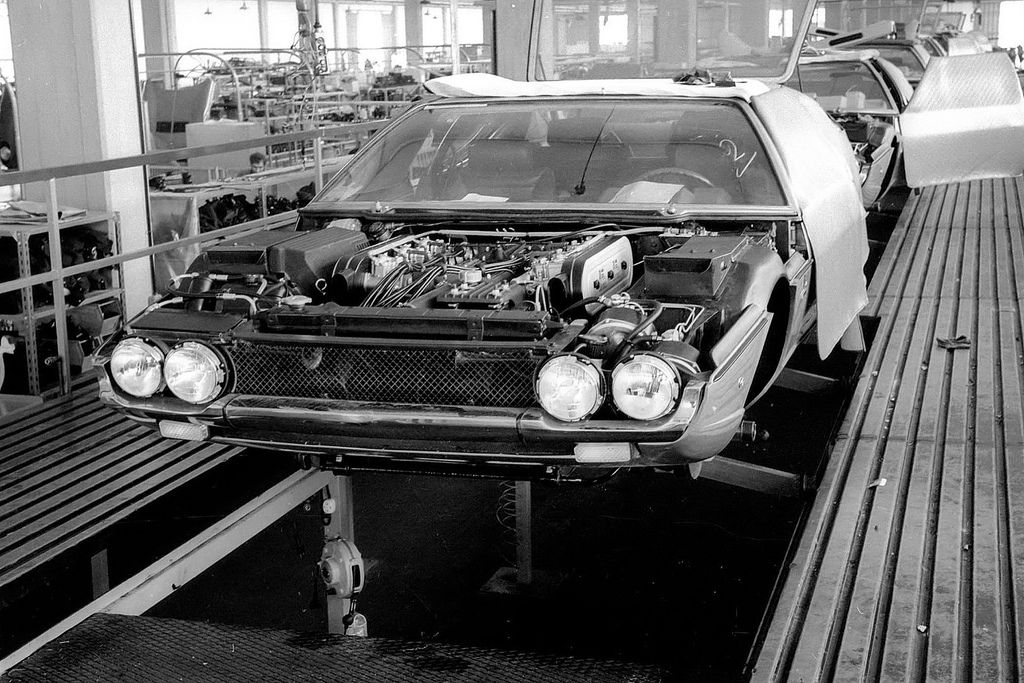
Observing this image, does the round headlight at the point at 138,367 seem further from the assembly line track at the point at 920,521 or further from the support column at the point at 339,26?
the support column at the point at 339,26

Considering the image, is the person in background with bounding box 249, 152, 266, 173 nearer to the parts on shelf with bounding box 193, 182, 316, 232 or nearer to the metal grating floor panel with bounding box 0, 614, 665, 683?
the parts on shelf with bounding box 193, 182, 316, 232

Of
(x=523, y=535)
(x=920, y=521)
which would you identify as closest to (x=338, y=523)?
(x=523, y=535)

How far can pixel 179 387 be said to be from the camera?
3.36m

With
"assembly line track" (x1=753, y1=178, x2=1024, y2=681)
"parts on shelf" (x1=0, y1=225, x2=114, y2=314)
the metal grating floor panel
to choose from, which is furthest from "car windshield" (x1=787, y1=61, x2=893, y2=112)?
the metal grating floor panel

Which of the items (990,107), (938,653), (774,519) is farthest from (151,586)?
(990,107)

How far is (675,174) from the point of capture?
14.5 ft

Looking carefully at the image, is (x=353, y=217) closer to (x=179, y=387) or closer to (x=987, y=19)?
(x=179, y=387)

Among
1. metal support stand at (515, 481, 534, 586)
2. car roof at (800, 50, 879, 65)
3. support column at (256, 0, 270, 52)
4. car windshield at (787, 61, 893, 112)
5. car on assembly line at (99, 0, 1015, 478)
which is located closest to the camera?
car on assembly line at (99, 0, 1015, 478)

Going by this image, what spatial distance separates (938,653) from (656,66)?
3672mm

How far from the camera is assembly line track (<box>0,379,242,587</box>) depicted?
316cm

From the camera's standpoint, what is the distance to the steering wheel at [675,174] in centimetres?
438

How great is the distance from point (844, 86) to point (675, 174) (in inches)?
250

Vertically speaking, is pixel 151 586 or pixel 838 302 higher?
pixel 838 302

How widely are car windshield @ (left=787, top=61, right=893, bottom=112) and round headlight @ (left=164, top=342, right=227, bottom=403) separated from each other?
7.30 m
